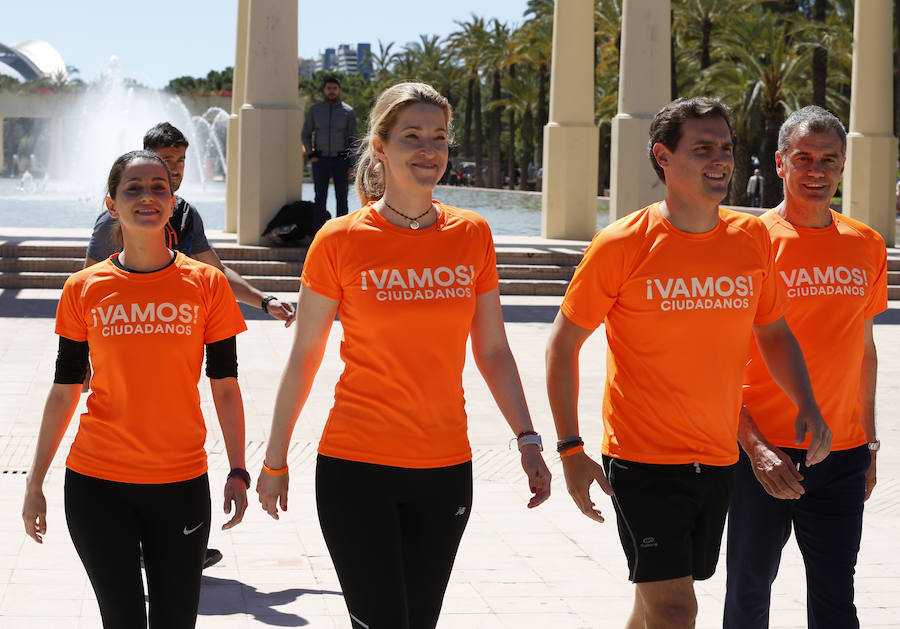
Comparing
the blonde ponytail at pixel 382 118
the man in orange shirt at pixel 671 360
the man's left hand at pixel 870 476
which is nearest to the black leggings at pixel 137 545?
the blonde ponytail at pixel 382 118

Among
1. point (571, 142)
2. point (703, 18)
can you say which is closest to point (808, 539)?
point (571, 142)

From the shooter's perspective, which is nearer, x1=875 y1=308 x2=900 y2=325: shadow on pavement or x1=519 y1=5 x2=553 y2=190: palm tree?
x1=875 y1=308 x2=900 y2=325: shadow on pavement

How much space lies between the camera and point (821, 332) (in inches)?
167

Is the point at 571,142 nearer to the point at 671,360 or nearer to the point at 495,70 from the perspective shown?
the point at 671,360

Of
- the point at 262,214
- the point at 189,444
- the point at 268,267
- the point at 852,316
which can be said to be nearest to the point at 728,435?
the point at 852,316

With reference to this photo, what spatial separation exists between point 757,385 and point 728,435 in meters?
0.47

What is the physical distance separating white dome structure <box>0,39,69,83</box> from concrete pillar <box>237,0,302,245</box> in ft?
424

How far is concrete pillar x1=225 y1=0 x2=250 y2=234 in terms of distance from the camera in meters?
21.8

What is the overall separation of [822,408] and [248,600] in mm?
2426

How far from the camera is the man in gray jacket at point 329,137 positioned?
16.6 meters

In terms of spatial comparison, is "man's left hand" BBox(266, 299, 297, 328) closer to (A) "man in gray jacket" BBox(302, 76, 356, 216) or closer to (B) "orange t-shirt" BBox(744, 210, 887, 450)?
(B) "orange t-shirt" BBox(744, 210, 887, 450)

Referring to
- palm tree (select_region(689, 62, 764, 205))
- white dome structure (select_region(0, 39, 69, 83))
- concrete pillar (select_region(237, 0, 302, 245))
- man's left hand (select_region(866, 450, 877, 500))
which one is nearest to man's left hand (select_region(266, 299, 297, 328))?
man's left hand (select_region(866, 450, 877, 500))

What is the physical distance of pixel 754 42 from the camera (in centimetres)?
4194

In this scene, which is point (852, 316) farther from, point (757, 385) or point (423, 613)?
point (423, 613)
